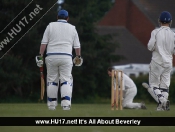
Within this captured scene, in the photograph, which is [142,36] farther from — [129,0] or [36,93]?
[36,93]

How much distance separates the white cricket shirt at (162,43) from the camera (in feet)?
51.6

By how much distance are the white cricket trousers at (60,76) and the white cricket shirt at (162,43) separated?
206cm

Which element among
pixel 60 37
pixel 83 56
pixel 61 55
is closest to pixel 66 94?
pixel 61 55

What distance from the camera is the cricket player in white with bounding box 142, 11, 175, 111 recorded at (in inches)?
620

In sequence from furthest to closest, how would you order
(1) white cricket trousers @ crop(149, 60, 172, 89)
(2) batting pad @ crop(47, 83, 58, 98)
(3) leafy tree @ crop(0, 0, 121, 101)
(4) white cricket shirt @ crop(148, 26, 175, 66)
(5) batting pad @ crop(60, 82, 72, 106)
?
(3) leafy tree @ crop(0, 0, 121, 101)
(1) white cricket trousers @ crop(149, 60, 172, 89)
(4) white cricket shirt @ crop(148, 26, 175, 66)
(2) batting pad @ crop(47, 83, 58, 98)
(5) batting pad @ crop(60, 82, 72, 106)

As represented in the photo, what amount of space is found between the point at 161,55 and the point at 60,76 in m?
2.37

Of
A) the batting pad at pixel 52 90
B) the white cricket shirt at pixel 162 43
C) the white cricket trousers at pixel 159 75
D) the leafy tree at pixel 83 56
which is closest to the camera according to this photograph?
the batting pad at pixel 52 90

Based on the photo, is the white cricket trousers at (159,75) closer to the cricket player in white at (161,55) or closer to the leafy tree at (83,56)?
the cricket player in white at (161,55)

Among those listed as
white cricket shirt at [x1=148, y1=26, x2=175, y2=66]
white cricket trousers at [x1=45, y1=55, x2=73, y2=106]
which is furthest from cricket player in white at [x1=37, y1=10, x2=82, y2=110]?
white cricket shirt at [x1=148, y1=26, x2=175, y2=66]

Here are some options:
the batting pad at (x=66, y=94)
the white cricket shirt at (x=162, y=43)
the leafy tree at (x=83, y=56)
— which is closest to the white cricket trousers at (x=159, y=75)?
the white cricket shirt at (x=162, y=43)

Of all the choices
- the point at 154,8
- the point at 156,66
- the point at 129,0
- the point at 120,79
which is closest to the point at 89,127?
the point at 156,66

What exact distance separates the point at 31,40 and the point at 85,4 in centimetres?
541

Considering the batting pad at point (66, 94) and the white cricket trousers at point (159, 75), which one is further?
the white cricket trousers at point (159, 75)

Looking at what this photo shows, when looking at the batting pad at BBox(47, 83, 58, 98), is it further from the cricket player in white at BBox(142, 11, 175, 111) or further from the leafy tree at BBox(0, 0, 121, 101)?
the leafy tree at BBox(0, 0, 121, 101)
